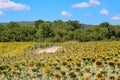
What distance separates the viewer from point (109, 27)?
9894cm

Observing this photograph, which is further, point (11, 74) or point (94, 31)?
point (94, 31)

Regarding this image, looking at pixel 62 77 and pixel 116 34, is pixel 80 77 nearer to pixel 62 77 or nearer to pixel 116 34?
pixel 62 77

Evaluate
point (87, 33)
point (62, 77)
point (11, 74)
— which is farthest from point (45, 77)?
point (87, 33)

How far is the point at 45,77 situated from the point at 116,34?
86845 millimetres

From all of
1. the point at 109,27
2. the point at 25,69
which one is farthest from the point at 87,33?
the point at 25,69

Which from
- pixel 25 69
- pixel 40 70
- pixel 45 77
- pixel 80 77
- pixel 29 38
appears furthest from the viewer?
pixel 29 38

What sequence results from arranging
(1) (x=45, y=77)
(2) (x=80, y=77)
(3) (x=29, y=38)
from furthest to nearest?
(3) (x=29, y=38)
(1) (x=45, y=77)
(2) (x=80, y=77)

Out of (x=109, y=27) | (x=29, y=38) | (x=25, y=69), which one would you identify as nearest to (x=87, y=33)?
(x=109, y=27)

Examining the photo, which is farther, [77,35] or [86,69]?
[77,35]

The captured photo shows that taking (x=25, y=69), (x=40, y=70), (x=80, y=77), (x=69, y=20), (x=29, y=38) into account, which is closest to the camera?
(x=80, y=77)

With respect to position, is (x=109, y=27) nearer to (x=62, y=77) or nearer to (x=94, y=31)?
(x=94, y=31)

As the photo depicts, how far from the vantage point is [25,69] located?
10.4 metres

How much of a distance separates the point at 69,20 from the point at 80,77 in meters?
107

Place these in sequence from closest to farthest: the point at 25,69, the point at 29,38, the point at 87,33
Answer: the point at 25,69, the point at 29,38, the point at 87,33
